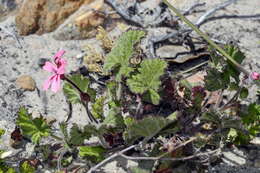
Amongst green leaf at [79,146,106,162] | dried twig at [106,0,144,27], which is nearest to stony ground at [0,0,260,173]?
green leaf at [79,146,106,162]

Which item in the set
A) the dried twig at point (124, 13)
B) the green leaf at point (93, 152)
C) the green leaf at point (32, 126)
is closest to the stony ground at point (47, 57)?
the green leaf at point (93, 152)

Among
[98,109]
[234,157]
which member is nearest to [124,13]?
[98,109]

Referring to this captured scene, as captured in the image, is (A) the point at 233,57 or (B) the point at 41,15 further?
(B) the point at 41,15

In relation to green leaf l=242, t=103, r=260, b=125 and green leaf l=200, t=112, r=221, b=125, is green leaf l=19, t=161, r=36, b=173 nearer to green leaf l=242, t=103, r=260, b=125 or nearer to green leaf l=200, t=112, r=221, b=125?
green leaf l=200, t=112, r=221, b=125

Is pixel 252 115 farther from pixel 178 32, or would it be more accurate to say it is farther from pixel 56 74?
pixel 56 74

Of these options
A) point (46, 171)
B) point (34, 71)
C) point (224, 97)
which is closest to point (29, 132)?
point (46, 171)
